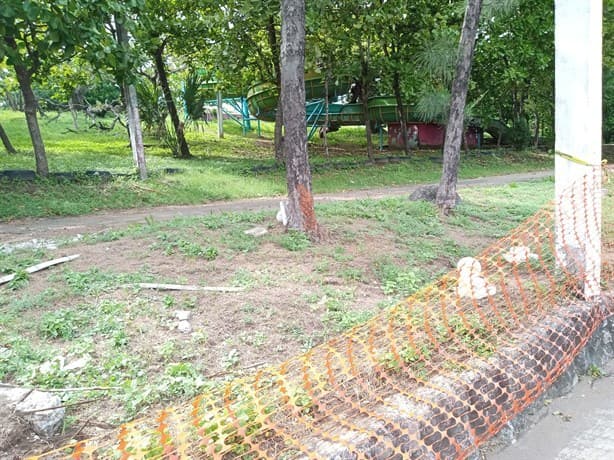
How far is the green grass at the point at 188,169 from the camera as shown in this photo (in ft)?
32.5

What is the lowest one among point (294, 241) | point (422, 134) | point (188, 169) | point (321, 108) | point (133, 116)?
point (294, 241)

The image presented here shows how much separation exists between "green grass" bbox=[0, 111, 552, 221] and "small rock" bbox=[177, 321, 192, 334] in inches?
244

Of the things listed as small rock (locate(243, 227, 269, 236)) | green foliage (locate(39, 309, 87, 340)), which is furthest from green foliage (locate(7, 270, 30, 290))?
small rock (locate(243, 227, 269, 236))

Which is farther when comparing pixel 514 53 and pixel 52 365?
pixel 514 53

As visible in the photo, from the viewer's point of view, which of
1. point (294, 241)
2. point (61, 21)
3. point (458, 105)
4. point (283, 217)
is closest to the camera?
point (294, 241)

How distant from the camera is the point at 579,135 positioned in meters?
3.85

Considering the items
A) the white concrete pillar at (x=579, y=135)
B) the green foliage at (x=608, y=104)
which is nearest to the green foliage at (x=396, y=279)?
the white concrete pillar at (x=579, y=135)

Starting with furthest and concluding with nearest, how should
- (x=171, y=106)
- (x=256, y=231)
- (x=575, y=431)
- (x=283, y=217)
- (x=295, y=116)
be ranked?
(x=171, y=106) < (x=283, y=217) < (x=256, y=231) < (x=295, y=116) < (x=575, y=431)

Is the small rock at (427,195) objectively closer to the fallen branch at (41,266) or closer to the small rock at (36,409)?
the fallen branch at (41,266)

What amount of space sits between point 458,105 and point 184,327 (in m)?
5.52

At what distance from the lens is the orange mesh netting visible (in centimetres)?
225

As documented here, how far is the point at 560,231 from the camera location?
13.1 feet

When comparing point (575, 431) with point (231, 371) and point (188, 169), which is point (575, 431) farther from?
point (188, 169)

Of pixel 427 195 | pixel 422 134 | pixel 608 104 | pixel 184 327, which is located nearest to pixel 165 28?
pixel 427 195
